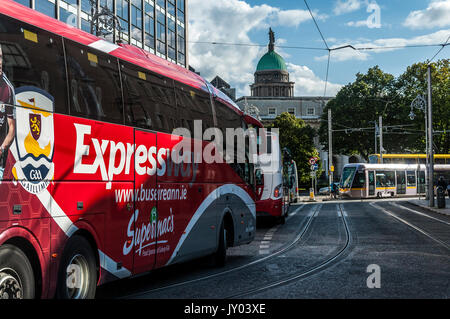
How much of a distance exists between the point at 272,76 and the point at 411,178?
260ft

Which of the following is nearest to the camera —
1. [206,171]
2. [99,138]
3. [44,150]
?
[44,150]

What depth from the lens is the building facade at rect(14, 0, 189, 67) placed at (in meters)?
31.2

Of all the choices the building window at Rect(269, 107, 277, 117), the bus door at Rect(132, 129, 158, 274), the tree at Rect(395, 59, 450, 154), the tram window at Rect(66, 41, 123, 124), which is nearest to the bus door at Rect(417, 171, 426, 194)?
the tree at Rect(395, 59, 450, 154)

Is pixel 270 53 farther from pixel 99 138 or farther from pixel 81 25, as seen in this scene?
pixel 99 138

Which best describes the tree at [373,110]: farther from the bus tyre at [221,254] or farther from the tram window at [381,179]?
the bus tyre at [221,254]

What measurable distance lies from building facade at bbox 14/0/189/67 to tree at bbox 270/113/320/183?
2686 centimetres

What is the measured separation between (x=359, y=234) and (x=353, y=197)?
30139 millimetres

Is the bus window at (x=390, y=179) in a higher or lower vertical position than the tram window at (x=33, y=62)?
lower

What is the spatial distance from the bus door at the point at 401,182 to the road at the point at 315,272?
34050 mm

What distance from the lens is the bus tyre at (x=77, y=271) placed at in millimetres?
5816

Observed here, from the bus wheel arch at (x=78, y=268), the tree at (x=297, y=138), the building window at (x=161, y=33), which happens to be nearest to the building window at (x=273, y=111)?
the tree at (x=297, y=138)

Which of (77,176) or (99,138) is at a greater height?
(99,138)

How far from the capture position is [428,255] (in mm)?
11312

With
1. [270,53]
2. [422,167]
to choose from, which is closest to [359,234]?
[422,167]
